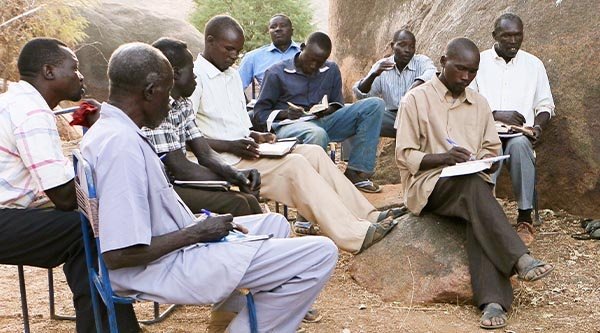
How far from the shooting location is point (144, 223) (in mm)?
2674

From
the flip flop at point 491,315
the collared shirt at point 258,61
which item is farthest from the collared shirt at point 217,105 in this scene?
the collared shirt at point 258,61

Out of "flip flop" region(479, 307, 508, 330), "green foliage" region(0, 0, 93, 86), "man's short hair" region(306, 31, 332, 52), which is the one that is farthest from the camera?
A: "green foliage" region(0, 0, 93, 86)

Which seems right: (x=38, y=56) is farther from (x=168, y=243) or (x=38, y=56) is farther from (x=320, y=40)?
(x=320, y=40)

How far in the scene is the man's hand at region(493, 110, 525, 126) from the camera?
5562 mm

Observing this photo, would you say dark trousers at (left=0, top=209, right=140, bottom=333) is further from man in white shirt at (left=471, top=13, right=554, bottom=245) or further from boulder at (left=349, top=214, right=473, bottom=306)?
man in white shirt at (left=471, top=13, right=554, bottom=245)

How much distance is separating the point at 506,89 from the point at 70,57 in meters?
3.36

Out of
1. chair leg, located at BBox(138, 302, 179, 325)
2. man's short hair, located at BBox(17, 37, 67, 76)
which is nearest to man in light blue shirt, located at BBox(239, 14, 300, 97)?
chair leg, located at BBox(138, 302, 179, 325)

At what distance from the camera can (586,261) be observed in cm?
503

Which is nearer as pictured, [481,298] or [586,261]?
[481,298]

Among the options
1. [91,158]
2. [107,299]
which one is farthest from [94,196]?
[107,299]

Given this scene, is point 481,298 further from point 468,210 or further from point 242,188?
point 242,188

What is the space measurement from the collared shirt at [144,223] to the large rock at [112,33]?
8.51 meters

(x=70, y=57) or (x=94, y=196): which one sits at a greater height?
(x=70, y=57)

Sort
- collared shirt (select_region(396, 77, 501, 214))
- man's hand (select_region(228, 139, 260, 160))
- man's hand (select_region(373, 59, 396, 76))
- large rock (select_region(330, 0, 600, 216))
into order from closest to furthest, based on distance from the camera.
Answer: collared shirt (select_region(396, 77, 501, 214)), man's hand (select_region(228, 139, 260, 160)), large rock (select_region(330, 0, 600, 216)), man's hand (select_region(373, 59, 396, 76))
